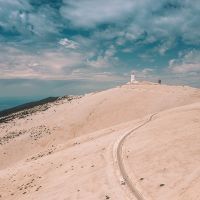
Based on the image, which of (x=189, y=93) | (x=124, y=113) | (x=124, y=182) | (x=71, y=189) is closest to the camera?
(x=124, y=182)

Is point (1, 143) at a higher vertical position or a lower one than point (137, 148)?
lower

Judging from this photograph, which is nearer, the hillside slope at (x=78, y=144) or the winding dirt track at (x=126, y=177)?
the winding dirt track at (x=126, y=177)

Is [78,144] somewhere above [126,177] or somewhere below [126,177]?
below

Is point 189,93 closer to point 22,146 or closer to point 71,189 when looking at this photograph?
point 22,146

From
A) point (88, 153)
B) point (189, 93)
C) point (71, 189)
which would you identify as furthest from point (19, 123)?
point (71, 189)

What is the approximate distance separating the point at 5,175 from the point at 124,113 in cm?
3368

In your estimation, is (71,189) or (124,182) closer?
(124,182)

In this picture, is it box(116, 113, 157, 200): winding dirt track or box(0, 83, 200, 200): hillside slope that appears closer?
box(116, 113, 157, 200): winding dirt track

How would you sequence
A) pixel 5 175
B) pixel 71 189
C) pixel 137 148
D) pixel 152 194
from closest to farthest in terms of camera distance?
1. pixel 152 194
2. pixel 71 189
3. pixel 137 148
4. pixel 5 175

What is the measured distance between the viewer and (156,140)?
1288 inches

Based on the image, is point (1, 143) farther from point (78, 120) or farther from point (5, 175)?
point (5, 175)

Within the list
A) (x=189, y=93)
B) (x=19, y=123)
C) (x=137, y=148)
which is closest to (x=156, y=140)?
(x=137, y=148)

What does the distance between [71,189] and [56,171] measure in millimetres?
6756

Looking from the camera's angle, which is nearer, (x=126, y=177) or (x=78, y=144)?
(x=126, y=177)
